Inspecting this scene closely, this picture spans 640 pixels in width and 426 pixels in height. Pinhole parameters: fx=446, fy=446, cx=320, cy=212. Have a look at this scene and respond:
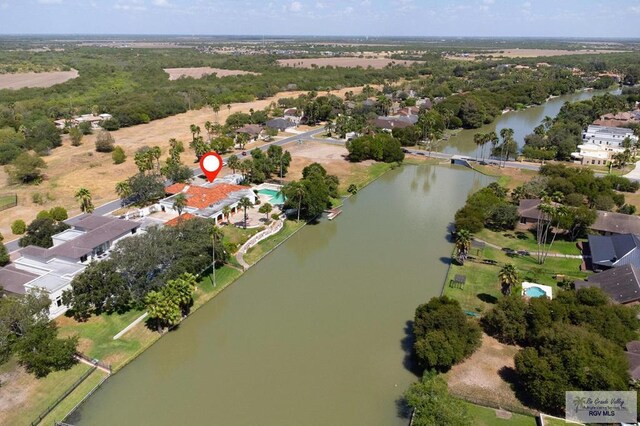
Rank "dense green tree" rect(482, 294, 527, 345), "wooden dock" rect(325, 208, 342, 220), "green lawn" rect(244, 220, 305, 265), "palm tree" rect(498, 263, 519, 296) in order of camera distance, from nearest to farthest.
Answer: "dense green tree" rect(482, 294, 527, 345) → "palm tree" rect(498, 263, 519, 296) → "green lawn" rect(244, 220, 305, 265) → "wooden dock" rect(325, 208, 342, 220)

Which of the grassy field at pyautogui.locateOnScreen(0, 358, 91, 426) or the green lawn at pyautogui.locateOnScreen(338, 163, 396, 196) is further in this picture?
the green lawn at pyautogui.locateOnScreen(338, 163, 396, 196)

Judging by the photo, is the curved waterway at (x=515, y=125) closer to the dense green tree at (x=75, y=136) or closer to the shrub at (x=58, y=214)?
the shrub at (x=58, y=214)

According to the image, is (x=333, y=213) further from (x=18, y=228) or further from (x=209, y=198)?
(x=18, y=228)

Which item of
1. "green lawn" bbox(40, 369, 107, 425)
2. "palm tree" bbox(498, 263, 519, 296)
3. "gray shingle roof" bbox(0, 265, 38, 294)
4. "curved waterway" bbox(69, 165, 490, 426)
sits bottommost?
"curved waterway" bbox(69, 165, 490, 426)

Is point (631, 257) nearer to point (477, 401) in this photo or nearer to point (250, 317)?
point (477, 401)

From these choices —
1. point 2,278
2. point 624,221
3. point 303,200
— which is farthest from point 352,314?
point 624,221

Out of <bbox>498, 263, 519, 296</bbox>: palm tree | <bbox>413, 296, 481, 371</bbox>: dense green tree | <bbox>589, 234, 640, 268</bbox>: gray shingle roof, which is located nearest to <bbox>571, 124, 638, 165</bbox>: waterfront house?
<bbox>589, 234, 640, 268</bbox>: gray shingle roof

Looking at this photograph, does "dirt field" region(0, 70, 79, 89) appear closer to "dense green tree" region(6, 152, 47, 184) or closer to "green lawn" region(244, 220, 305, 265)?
"dense green tree" region(6, 152, 47, 184)

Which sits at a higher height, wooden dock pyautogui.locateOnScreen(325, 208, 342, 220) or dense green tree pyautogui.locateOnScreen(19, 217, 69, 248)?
dense green tree pyautogui.locateOnScreen(19, 217, 69, 248)
